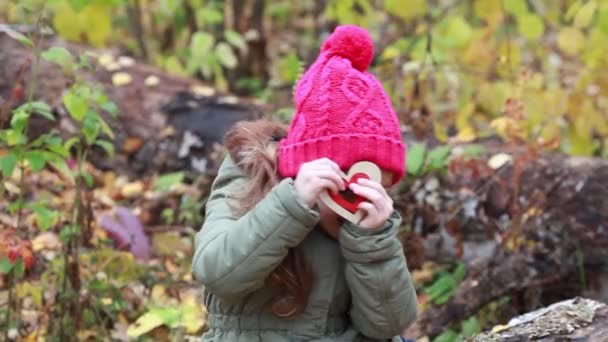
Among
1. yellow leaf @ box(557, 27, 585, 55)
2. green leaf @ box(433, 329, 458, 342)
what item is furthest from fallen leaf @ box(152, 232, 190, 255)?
yellow leaf @ box(557, 27, 585, 55)

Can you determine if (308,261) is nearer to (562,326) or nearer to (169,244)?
(562,326)

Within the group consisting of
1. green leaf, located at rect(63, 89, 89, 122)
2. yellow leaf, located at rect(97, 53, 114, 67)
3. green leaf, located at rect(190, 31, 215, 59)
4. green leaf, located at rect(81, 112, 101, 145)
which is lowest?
yellow leaf, located at rect(97, 53, 114, 67)

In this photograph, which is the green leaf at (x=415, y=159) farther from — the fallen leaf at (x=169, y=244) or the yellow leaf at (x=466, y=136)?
the fallen leaf at (x=169, y=244)

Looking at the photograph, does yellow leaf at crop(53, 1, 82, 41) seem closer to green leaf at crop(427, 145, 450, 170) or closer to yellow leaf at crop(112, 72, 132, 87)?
yellow leaf at crop(112, 72, 132, 87)

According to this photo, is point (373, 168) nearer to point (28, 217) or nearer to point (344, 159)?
point (344, 159)

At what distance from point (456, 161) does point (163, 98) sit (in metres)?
1.76

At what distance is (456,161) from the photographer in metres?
4.02

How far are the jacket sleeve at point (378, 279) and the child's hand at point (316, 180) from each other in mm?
115

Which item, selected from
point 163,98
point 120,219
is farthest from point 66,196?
point 163,98

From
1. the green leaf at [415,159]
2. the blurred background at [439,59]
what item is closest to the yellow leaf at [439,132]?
the blurred background at [439,59]

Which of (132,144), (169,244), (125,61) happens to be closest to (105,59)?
(125,61)

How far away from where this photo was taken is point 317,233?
2.37 meters

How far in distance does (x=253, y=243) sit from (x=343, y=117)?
1.13 ft

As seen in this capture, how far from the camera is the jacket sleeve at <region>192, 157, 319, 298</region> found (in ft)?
7.00
